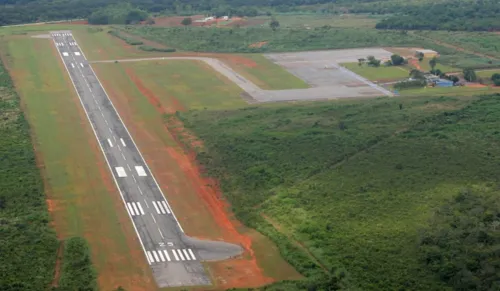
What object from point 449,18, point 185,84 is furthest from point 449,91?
point 449,18

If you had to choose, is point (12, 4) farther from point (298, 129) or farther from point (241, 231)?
point (241, 231)

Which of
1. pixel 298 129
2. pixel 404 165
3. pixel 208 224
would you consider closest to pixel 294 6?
pixel 298 129

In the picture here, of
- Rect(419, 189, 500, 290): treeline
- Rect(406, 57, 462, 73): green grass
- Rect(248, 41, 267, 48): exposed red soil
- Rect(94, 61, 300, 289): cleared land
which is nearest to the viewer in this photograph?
Rect(419, 189, 500, 290): treeline

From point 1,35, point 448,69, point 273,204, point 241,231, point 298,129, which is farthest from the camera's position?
point 1,35

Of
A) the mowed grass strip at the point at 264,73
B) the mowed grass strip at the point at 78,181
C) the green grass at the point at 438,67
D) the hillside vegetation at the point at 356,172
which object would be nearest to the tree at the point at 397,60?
the green grass at the point at 438,67

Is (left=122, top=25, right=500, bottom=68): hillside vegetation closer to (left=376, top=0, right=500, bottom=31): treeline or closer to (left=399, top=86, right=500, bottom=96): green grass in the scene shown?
(left=376, top=0, right=500, bottom=31): treeline

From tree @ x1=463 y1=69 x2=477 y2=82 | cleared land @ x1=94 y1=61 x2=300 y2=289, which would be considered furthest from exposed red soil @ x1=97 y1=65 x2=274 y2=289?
tree @ x1=463 y1=69 x2=477 y2=82

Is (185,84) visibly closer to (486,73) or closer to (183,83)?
(183,83)
